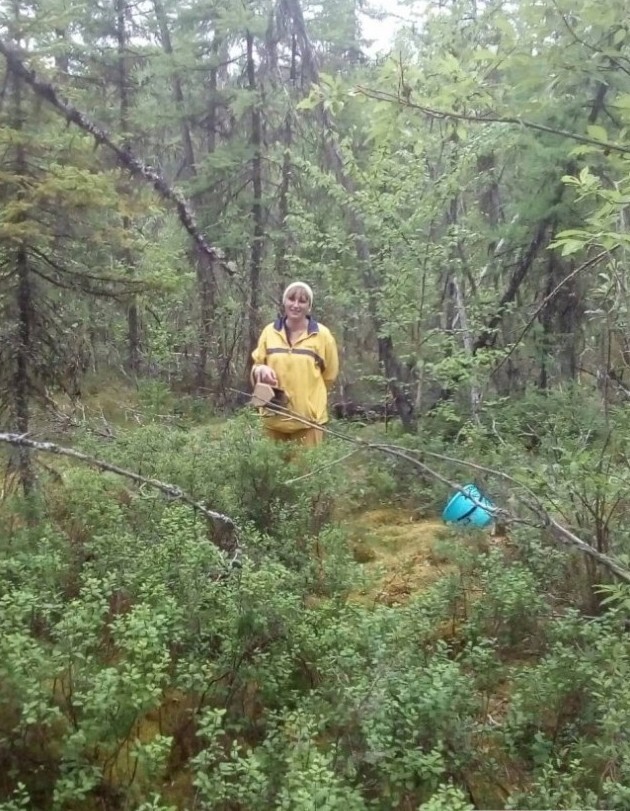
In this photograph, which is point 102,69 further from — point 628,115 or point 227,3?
point 628,115

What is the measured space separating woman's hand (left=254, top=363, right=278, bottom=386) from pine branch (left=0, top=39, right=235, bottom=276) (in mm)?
865

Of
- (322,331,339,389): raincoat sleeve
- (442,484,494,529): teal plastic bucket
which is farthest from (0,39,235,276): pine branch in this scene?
(442,484,494,529): teal plastic bucket

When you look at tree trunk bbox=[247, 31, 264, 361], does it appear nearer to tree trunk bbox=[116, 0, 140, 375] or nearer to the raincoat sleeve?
tree trunk bbox=[116, 0, 140, 375]

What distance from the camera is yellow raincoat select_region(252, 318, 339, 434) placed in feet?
20.9

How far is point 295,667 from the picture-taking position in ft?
12.1

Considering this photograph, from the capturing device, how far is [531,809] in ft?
9.47

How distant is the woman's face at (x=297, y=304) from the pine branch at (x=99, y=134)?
0.75 meters

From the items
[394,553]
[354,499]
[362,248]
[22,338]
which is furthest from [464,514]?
[362,248]

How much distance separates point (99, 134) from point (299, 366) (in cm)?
243

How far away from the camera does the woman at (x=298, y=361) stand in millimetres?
6363

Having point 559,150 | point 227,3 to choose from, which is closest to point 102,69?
point 227,3

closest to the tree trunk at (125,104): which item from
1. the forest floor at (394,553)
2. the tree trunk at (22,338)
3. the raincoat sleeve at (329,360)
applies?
the raincoat sleeve at (329,360)

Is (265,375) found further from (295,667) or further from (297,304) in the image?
(295,667)

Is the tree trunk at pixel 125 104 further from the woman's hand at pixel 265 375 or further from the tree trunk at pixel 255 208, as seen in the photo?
the woman's hand at pixel 265 375
